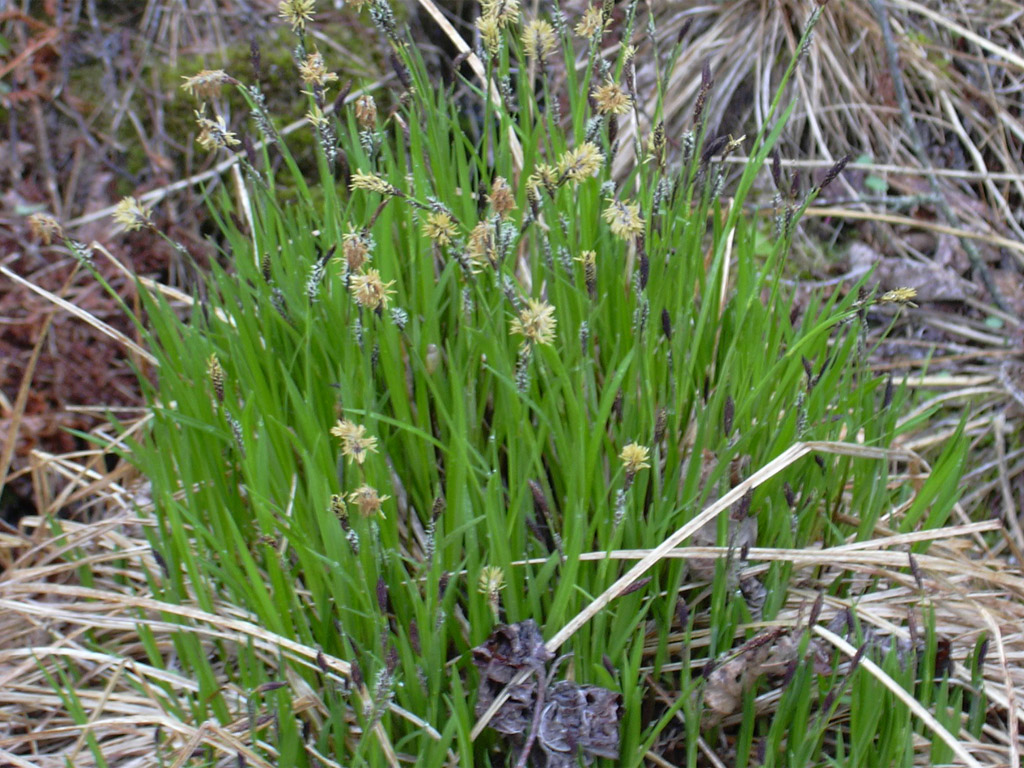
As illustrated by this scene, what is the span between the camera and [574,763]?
1.22 metres

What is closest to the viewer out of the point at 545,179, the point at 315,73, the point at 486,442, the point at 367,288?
the point at 367,288

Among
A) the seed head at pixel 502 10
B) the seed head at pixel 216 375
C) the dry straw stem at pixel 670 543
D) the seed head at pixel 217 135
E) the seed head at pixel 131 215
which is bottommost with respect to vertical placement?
the dry straw stem at pixel 670 543

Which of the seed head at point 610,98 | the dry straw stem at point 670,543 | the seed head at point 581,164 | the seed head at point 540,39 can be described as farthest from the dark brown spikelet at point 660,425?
the seed head at point 540,39

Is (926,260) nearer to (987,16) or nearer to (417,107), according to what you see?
(987,16)

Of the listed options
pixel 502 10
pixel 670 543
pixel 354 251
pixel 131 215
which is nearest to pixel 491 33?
pixel 502 10

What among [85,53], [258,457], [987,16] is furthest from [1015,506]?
[85,53]

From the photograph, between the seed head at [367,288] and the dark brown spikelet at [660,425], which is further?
the dark brown spikelet at [660,425]

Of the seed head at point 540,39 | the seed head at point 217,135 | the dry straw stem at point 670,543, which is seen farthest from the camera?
the seed head at point 540,39

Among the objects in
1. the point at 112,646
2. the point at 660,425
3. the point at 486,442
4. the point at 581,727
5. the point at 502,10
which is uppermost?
the point at 502,10

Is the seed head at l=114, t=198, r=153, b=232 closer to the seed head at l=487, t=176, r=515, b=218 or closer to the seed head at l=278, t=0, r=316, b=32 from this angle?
the seed head at l=278, t=0, r=316, b=32

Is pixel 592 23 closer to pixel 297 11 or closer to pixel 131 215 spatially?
pixel 297 11

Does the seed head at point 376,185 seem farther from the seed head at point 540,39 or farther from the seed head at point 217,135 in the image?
the seed head at point 540,39

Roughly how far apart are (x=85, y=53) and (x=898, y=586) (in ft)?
11.1

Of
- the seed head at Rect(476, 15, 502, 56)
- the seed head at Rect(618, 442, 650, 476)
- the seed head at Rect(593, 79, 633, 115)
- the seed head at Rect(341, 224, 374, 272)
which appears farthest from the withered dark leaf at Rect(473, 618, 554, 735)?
the seed head at Rect(476, 15, 502, 56)
